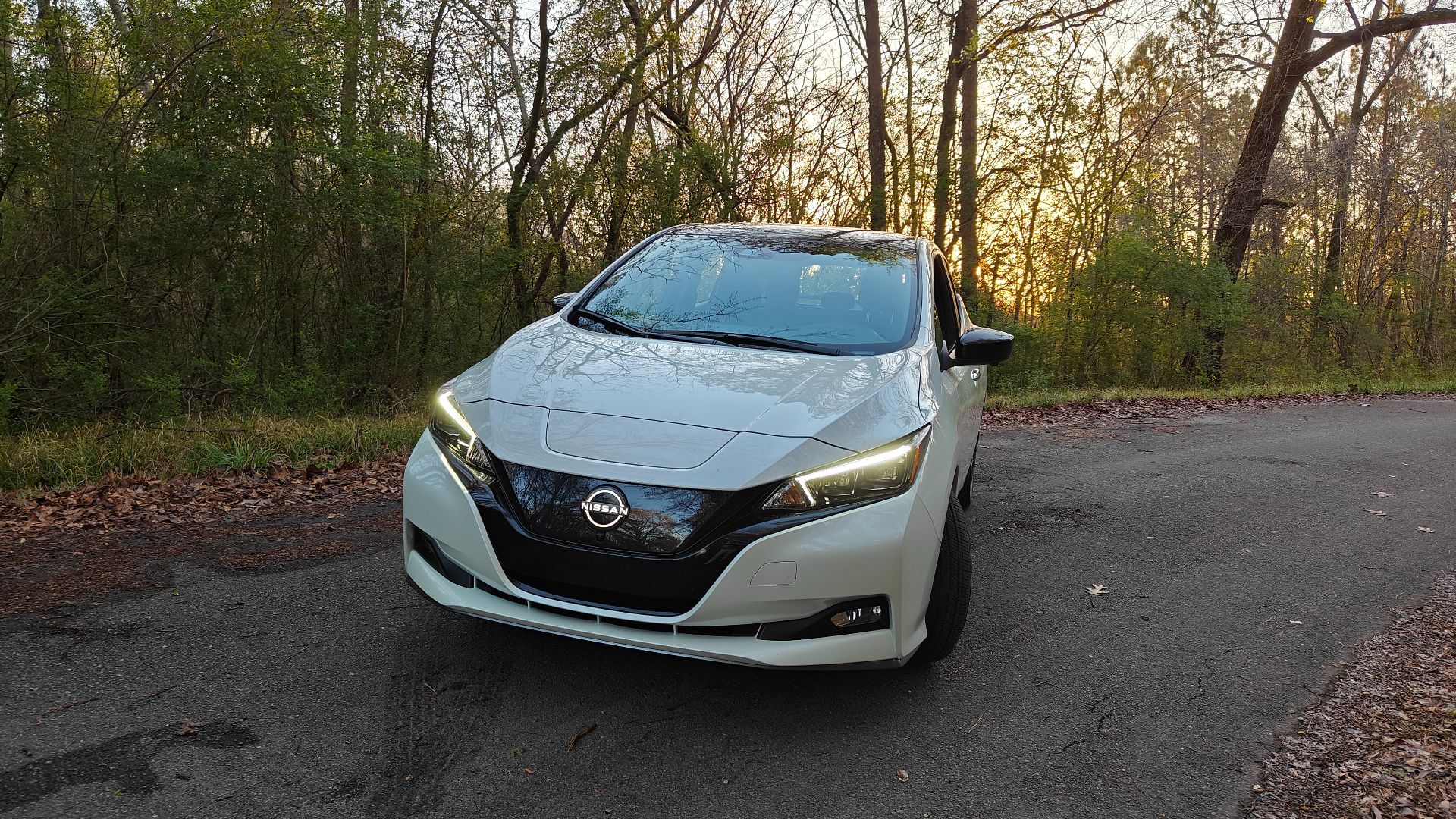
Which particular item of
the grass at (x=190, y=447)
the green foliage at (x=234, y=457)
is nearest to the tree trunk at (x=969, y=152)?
the grass at (x=190, y=447)

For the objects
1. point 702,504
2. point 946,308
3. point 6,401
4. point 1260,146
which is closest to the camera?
point 702,504

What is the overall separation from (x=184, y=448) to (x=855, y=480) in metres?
5.75

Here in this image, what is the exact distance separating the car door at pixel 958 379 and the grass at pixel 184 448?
14.4 feet

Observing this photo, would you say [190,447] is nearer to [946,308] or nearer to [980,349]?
[946,308]

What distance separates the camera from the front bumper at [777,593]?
8.93 ft

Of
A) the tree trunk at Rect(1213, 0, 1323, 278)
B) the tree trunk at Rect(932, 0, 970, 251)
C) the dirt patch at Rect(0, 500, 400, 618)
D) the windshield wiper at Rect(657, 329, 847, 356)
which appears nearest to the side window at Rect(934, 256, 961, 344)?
the windshield wiper at Rect(657, 329, 847, 356)

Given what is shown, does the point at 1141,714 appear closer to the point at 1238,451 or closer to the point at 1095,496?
the point at 1095,496

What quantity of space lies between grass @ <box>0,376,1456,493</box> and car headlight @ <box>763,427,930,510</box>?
498cm

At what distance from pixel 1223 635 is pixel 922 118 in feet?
47.3

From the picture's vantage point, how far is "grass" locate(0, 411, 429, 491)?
6.16 meters

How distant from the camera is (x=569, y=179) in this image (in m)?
14.2

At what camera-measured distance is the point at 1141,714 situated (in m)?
3.27

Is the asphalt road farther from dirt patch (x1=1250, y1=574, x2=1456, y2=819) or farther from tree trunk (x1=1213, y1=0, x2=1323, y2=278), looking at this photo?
tree trunk (x1=1213, y1=0, x2=1323, y2=278)

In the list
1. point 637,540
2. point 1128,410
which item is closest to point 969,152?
point 1128,410
